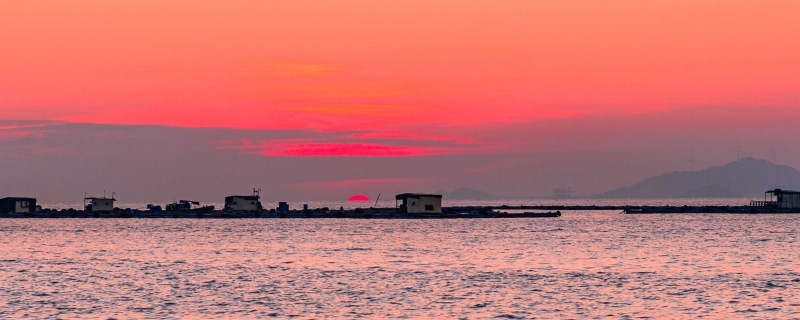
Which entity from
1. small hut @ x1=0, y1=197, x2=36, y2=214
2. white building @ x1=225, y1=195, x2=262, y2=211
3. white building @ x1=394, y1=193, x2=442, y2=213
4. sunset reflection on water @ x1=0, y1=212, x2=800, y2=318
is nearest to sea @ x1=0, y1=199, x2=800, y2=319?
sunset reflection on water @ x1=0, y1=212, x2=800, y2=318

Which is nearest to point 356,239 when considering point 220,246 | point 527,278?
point 220,246

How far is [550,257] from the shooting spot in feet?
256

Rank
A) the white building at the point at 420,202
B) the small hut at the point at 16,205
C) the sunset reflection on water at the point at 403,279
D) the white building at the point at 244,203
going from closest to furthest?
the sunset reflection on water at the point at 403,279 < the white building at the point at 420,202 < the small hut at the point at 16,205 < the white building at the point at 244,203

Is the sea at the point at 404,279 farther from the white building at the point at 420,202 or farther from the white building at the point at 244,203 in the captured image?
the white building at the point at 244,203

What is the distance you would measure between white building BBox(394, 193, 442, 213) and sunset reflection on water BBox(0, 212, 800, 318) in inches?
2373

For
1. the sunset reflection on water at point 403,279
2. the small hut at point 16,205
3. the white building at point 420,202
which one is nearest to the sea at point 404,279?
the sunset reflection on water at point 403,279

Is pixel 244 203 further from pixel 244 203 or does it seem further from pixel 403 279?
pixel 403 279

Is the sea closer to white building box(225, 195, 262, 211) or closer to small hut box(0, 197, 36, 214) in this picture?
white building box(225, 195, 262, 211)

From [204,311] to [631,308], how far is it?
2013 centimetres

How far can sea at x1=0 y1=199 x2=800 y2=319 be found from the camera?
45.2m

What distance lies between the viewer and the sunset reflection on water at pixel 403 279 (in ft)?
150

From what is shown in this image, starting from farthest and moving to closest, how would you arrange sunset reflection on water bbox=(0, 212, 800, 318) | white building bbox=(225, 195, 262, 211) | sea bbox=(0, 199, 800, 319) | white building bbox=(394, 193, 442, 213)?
white building bbox=(225, 195, 262, 211), white building bbox=(394, 193, 442, 213), sunset reflection on water bbox=(0, 212, 800, 318), sea bbox=(0, 199, 800, 319)

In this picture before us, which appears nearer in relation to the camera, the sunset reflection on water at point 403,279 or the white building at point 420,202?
the sunset reflection on water at point 403,279

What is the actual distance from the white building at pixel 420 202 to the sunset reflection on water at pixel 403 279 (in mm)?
60286
